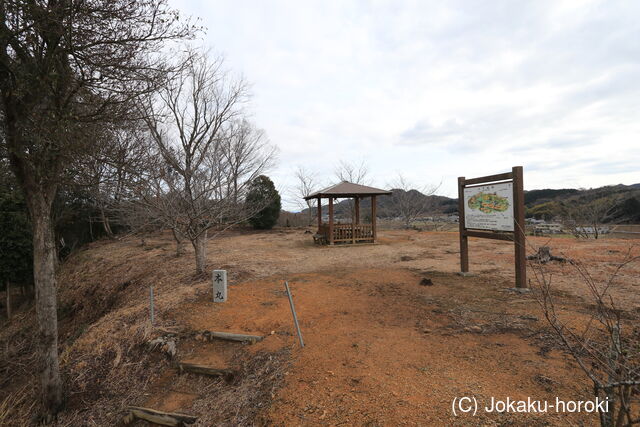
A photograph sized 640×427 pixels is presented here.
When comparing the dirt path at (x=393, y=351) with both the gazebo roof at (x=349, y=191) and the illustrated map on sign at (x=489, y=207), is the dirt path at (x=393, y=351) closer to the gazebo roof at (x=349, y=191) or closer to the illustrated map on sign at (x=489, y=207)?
the illustrated map on sign at (x=489, y=207)

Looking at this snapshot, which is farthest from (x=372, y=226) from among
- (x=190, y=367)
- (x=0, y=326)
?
(x=0, y=326)

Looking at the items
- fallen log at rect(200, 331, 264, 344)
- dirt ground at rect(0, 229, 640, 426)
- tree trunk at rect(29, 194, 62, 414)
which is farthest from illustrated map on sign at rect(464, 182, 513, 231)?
tree trunk at rect(29, 194, 62, 414)

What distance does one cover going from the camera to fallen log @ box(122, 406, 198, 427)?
3.07 meters

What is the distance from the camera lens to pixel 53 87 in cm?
294

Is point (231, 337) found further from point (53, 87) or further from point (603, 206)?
point (603, 206)

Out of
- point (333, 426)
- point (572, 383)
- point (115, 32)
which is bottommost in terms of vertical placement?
point (333, 426)

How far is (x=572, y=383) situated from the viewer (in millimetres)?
2629

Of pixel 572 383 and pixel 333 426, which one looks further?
pixel 572 383

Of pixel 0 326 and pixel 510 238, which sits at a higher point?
pixel 510 238

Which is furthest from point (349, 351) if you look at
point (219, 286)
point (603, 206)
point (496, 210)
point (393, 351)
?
point (603, 206)

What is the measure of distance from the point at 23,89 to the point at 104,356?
3833mm

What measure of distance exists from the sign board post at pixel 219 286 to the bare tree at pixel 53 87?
2503 mm

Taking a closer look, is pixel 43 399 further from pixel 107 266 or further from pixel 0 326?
pixel 0 326

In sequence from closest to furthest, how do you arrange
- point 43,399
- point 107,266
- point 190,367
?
point 43,399, point 190,367, point 107,266
